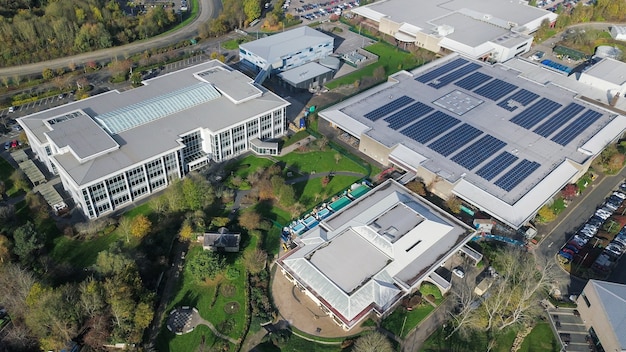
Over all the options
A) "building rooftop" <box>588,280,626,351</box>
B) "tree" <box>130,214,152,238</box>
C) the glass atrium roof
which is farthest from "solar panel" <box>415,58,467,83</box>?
"tree" <box>130,214,152,238</box>

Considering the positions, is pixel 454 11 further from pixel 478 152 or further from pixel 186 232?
pixel 186 232

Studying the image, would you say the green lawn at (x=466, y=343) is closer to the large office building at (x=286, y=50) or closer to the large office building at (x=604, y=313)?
the large office building at (x=604, y=313)

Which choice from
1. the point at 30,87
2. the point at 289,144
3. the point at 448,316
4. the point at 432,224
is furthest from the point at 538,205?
the point at 30,87

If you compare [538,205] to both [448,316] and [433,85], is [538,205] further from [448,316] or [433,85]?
[433,85]

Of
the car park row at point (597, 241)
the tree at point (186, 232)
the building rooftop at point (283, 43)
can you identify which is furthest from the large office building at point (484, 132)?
the tree at point (186, 232)

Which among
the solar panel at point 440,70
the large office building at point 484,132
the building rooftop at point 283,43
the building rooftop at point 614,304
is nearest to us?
the building rooftop at point 614,304

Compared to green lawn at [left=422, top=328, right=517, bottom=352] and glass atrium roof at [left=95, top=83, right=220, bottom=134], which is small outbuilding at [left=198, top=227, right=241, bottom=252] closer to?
glass atrium roof at [left=95, top=83, right=220, bottom=134]

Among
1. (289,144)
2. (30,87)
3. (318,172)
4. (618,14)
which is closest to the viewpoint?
(318,172)
